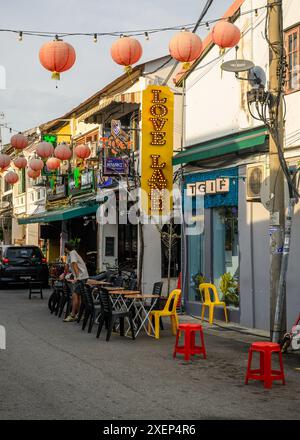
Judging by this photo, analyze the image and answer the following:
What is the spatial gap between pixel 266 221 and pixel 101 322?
13.5 feet

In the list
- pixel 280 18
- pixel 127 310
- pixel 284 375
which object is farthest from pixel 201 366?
pixel 280 18

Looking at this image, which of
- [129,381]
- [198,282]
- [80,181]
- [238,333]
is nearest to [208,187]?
[198,282]

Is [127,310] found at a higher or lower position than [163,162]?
lower

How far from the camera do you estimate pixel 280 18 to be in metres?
10.6

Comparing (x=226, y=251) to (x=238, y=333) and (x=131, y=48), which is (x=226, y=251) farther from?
(x=131, y=48)

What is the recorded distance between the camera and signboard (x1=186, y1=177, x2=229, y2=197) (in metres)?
14.9

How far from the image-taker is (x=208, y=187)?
15.6 metres

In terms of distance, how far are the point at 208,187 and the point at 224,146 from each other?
1.69 m

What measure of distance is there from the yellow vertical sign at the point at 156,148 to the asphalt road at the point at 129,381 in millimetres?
5670

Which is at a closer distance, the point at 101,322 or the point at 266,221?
the point at 101,322

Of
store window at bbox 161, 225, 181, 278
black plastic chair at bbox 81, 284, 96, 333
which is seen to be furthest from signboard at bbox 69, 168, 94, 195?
black plastic chair at bbox 81, 284, 96, 333

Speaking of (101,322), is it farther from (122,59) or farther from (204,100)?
(204,100)

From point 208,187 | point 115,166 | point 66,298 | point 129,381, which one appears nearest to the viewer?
point 129,381
